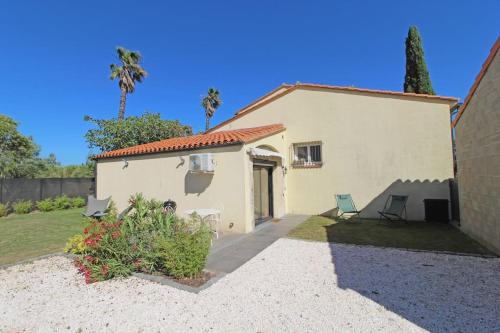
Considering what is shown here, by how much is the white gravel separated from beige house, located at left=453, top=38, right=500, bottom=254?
1.92 metres

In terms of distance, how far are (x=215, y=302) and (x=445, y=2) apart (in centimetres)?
1821

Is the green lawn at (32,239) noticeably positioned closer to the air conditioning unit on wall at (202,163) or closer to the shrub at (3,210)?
the shrub at (3,210)

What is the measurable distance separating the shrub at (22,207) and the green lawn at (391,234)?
25815 millimetres

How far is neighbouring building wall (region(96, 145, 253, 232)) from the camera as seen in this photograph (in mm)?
12078

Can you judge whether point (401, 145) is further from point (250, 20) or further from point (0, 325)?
point (0, 325)

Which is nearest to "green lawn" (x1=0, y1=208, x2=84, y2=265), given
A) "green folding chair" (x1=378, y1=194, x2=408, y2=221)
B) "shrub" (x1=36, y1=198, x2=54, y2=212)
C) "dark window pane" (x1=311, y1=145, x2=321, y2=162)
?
"shrub" (x1=36, y1=198, x2=54, y2=212)

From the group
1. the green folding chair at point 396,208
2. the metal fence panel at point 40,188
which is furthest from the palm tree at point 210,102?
the green folding chair at point 396,208

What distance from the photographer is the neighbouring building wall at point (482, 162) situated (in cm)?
744

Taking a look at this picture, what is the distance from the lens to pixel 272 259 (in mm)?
8250

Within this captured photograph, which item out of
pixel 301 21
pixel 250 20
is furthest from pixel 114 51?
pixel 301 21

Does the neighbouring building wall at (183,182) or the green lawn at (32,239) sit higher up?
the neighbouring building wall at (183,182)

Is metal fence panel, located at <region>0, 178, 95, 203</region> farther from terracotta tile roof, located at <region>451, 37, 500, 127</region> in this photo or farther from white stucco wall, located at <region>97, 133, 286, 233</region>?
terracotta tile roof, located at <region>451, 37, 500, 127</region>

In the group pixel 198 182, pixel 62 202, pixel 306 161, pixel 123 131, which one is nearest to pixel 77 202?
pixel 62 202

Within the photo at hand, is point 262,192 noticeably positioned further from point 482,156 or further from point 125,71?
point 125,71
